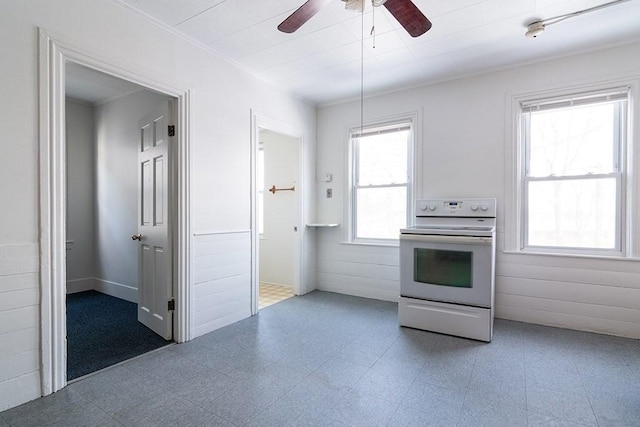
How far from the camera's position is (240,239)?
3191 mm

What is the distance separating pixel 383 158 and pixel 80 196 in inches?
159

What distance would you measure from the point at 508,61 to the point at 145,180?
3.65m

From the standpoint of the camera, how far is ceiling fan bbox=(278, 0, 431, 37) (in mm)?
1616

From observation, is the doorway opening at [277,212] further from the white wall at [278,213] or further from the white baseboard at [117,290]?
the white baseboard at [117,290]

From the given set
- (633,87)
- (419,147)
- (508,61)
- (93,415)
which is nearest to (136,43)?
(93,415)

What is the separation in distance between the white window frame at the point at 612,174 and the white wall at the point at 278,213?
2.61m

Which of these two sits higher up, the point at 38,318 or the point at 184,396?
the point at 38,318

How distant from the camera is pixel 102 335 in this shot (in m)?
2.82

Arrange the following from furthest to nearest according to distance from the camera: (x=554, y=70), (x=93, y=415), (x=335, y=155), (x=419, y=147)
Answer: (x=335, y=155), (x=419, y=147), (x=554, y=70), (x=93, y=415)

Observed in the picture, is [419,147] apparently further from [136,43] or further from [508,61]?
[136,43]

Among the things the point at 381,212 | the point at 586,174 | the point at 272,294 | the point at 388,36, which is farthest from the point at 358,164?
the point at 586,174

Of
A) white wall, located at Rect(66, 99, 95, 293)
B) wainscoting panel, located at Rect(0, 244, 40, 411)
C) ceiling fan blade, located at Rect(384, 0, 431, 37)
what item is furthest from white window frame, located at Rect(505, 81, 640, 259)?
white wall, located at Rect(66, 99, 95, 293)

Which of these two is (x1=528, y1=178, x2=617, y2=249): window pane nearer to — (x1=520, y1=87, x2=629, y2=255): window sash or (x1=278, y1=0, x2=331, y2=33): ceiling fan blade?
(x1=520, y1=87, x2=629, y2=255): window sash

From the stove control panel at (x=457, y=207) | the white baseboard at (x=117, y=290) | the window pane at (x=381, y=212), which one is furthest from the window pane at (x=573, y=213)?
the white baseboard at (x=117, y=290)
